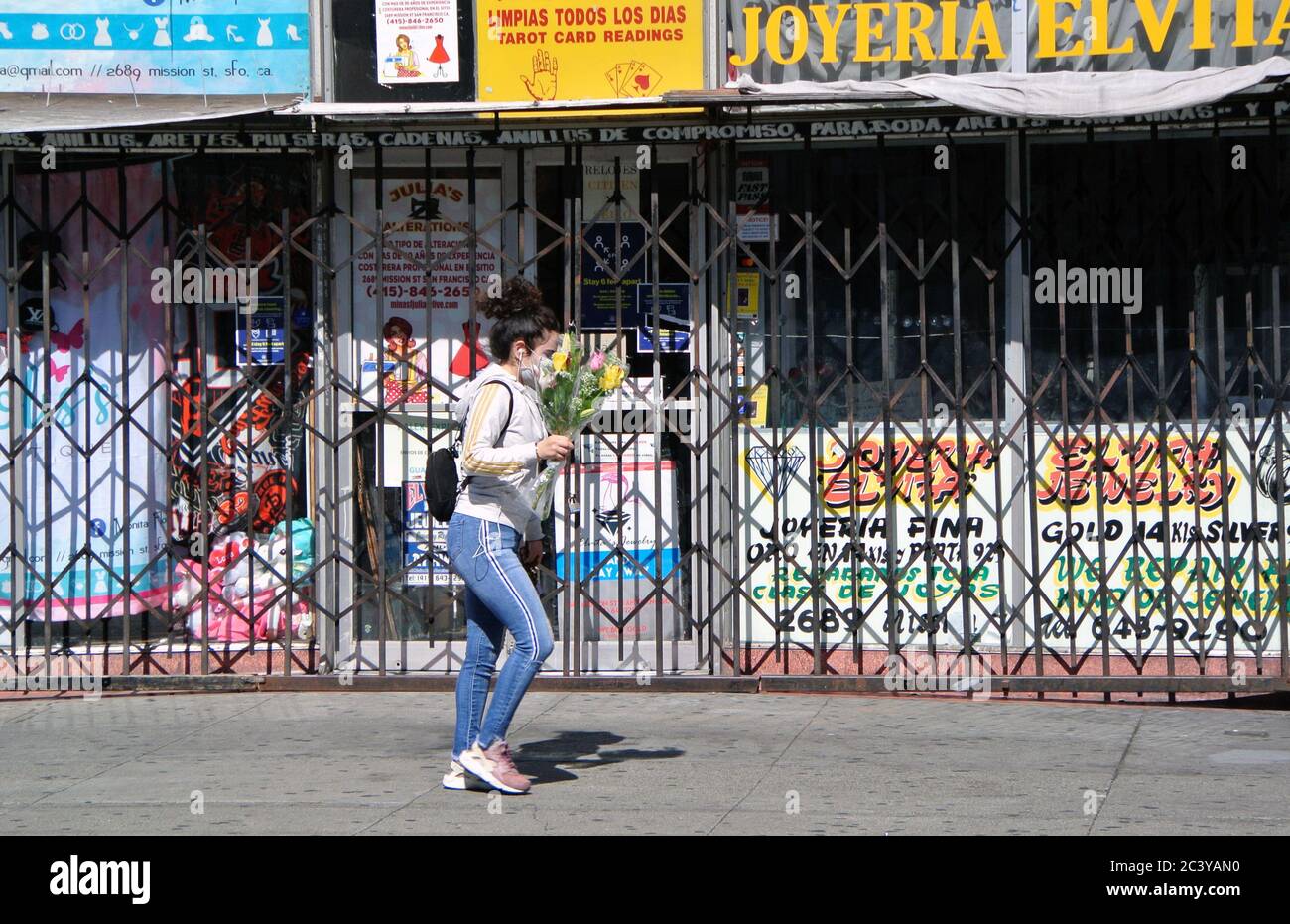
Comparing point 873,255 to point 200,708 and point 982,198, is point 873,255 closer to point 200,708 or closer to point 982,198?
point 982,198

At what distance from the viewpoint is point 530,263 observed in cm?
919

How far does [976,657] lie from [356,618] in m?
3.40

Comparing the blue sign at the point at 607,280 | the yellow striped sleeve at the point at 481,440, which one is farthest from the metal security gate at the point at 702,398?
the yellow striped sleeve at the point at 481,440

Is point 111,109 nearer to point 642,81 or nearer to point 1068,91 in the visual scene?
point 642,81

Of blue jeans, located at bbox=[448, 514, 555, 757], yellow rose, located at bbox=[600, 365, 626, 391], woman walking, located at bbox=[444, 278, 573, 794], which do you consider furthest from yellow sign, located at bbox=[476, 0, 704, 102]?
blue jeans, located at bbox=[448, 514, 555, 757]

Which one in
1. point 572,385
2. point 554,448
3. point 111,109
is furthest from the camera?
point 111,109

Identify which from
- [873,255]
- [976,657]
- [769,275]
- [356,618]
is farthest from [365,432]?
[976,657]

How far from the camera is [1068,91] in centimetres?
823

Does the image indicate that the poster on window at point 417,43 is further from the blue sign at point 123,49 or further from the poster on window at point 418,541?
the poster on window at point 418,541

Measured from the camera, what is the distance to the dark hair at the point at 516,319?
6.86 m

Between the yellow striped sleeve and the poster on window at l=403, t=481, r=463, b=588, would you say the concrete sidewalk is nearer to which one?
the poster on window at l=403, t=481, r=463, b=588

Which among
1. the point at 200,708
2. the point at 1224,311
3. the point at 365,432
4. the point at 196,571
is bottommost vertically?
the point at 200,708

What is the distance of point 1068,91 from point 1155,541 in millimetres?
2530

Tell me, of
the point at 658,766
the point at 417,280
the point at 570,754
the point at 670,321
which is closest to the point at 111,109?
the point at 417,280
